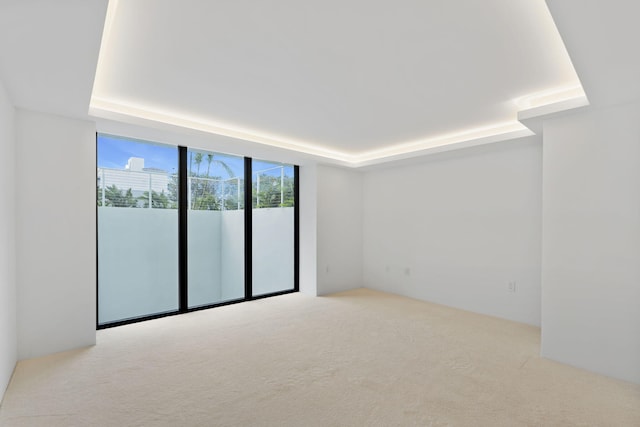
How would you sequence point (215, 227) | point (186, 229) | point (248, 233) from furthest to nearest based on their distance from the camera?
point (215, 227) → point (248, 233) → point (186, 229)

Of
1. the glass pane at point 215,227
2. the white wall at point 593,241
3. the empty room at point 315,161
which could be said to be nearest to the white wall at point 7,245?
the empty room at point 315,161

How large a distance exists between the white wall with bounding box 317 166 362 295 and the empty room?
1.78ft

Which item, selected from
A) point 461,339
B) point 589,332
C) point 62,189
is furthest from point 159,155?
point 589,332

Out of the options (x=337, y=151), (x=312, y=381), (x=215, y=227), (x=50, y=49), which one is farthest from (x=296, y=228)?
(x=50, y=49)

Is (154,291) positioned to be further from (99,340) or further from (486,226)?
(486,226)

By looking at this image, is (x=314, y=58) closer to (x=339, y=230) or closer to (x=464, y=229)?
(x=464, y=229)

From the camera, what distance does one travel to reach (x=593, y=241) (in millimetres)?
2766

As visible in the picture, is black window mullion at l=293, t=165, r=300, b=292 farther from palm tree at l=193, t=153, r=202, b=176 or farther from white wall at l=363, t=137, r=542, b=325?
palm tree at l=193, t=153, r=202, b=176

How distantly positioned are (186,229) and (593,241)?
14.9 ft

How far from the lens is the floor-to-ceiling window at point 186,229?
3.98 metres

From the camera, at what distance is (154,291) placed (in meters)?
4.39

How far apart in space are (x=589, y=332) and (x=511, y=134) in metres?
2.21

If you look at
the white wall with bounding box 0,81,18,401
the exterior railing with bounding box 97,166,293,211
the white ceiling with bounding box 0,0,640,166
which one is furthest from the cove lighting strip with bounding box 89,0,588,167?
the exterior railing with bounding box 97,166,293,211

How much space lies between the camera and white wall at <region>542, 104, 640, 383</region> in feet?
8.50
